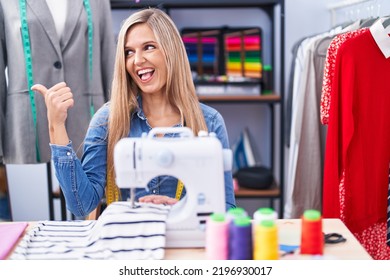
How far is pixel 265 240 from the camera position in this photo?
0.89 m

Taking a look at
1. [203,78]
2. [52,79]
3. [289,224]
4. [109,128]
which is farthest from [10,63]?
[289,224]

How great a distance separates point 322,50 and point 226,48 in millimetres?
537

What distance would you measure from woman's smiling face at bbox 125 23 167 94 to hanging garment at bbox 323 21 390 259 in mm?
525

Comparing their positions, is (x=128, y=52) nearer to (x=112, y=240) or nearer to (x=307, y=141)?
(x=112, y=240)

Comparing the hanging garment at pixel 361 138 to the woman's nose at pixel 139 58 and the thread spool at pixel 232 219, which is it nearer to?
the woman's nose at pixel 139 58

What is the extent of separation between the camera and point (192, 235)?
1012 mm

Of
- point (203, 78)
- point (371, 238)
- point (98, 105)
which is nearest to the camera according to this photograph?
point (371, 238)

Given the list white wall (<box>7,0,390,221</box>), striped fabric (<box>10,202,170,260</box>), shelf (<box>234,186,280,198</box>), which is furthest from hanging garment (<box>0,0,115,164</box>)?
shelf (<box>234,186,280,198</box>)

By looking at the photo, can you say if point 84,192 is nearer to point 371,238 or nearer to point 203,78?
point 371,238

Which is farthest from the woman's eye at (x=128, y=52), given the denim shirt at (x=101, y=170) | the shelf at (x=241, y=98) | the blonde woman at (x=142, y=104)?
the shelf at (x=241, y=98)

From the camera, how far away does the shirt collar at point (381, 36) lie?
1.43 meters

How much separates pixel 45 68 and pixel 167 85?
1.75ft

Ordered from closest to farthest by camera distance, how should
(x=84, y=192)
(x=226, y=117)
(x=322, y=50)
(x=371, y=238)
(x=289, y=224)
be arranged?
(x=289, y=224), (x=84, y=192), (x=371, y=238), (x=322, y=50), (x=226, y=117)

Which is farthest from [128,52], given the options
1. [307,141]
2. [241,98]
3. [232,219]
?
[241,98]
